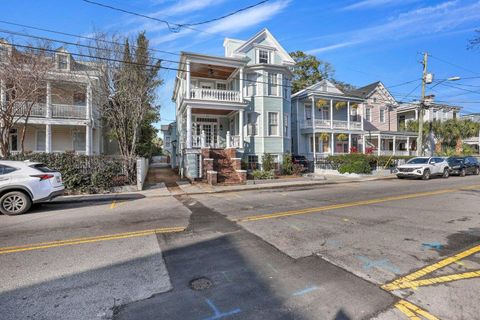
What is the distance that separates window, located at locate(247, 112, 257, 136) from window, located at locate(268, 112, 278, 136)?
1266 mm

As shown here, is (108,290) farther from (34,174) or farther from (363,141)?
(363,141)

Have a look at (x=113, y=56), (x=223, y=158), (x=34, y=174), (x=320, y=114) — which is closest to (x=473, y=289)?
(x=34, y=174)

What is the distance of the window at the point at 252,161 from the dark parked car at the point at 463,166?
49.5 feet

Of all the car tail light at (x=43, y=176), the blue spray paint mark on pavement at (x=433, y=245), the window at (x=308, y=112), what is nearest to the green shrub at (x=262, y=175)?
the window at (x=308, y=112)

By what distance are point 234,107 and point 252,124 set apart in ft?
8.59

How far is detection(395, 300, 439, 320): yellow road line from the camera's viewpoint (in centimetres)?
297

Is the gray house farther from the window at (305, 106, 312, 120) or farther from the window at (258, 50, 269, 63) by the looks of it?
the window at (305, 106, 312, 120)

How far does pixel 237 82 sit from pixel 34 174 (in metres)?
16.0

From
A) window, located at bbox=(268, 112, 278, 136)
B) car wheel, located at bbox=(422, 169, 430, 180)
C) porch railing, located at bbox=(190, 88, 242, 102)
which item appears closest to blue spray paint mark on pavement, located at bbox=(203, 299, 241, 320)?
porch railing, located at bbox=(190, 88, 242, 102)

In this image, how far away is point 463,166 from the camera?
2269cm

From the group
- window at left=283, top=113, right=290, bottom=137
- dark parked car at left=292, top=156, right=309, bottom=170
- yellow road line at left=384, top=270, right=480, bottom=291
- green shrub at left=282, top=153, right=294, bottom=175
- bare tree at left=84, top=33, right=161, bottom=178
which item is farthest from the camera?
dark parked car at left=292, top=156, right=309, bottom=170

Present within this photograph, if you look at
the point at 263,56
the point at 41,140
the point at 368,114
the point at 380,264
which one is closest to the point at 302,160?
the point at 263,56

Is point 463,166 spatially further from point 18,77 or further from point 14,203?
point 18,77

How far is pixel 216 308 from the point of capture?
3.18 m
